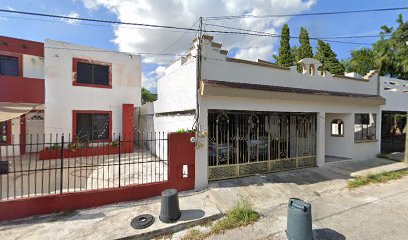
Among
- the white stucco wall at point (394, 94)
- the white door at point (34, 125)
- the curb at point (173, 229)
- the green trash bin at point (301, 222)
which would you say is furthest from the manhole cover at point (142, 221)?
the white stucco wall at point (394, 94)

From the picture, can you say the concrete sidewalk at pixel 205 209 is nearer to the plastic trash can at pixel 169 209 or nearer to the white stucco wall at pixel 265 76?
the plastic trash can at pixel 169 209

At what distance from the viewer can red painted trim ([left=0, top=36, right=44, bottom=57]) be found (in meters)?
10.7

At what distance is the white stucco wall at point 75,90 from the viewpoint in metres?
11.4

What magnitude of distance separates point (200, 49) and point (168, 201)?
4.59 m

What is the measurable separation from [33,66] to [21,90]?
66.4 inches

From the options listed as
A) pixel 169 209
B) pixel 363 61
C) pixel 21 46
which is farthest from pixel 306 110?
pixel 363 61

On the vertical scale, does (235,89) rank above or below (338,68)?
below

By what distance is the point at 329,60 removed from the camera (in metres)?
18.8

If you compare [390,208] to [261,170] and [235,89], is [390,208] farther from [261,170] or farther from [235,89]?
[235,89]

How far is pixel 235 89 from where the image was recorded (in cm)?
680

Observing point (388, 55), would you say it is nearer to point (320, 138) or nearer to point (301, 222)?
point (320, 138)

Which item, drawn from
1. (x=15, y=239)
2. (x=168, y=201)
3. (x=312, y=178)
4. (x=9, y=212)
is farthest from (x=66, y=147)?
(x=312, y=178)

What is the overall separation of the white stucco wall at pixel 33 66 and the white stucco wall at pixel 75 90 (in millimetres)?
960

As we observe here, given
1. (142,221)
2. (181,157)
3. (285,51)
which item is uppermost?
(285,51)
